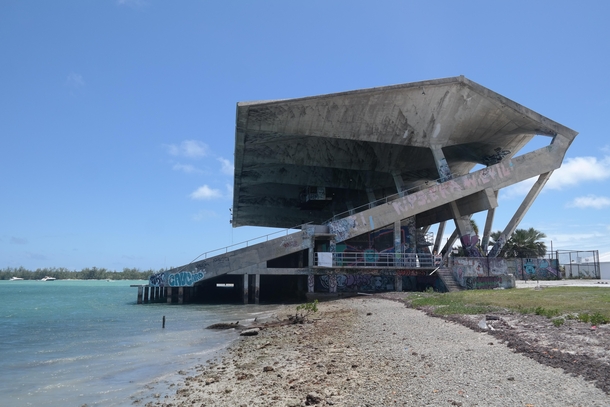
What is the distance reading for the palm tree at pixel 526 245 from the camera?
51013 millimetres

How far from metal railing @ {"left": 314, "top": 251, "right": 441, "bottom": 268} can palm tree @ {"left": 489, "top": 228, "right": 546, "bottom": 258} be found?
17734 millimetres

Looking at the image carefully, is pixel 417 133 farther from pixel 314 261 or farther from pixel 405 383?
pixel 405 383

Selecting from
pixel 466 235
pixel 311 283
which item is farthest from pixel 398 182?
pixel 311 283

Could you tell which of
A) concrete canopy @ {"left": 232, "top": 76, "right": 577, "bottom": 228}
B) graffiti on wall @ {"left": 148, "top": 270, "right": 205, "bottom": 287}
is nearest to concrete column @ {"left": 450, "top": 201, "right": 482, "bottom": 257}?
concrete canopy @ {"left": 232, "top": 76, "right": 577, "bottom": 228}

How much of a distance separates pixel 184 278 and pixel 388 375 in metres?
29.2

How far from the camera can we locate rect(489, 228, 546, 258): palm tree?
51013mm

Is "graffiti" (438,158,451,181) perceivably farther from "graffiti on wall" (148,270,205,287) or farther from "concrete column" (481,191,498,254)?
"graffiti on wall" (148,270,205,287)

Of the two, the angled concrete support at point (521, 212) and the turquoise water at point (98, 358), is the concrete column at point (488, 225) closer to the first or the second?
the angled concrete support at point (521, 212)

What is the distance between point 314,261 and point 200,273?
892 cm

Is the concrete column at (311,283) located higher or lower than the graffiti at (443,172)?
lower

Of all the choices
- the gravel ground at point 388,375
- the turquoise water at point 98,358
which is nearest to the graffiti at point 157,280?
the turquoise water at point 98,358

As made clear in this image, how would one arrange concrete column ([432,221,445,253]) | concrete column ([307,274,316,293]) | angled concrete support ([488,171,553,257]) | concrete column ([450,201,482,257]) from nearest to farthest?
concrete column ([307,274,316,293]) < angled concrete support ([488,171,553,257]) < concrete column ([450,201,482,257]) < concrete column ([432,221,445,253])

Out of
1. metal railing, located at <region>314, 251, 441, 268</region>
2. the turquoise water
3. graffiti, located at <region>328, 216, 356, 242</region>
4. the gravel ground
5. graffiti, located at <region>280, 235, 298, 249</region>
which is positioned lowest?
the turquoise water

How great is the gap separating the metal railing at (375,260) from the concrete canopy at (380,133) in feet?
27.6
